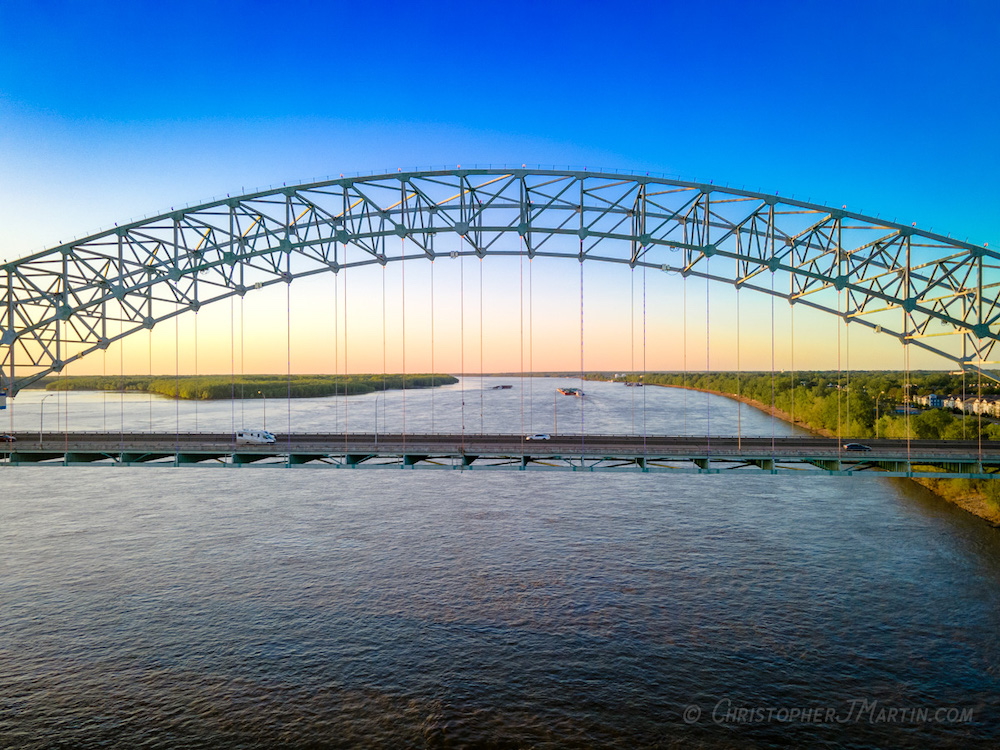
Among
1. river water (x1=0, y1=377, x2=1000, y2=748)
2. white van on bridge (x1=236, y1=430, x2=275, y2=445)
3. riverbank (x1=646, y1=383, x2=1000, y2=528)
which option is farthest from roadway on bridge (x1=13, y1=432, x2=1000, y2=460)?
riverbank (x1=646, y1=383, x2=1000, y2=528)

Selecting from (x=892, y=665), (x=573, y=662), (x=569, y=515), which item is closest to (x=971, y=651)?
(x=892, y=665)

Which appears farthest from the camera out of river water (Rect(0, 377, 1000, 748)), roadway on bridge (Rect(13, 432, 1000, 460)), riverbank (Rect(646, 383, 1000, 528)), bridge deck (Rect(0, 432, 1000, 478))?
riverbank (Rect(646, 383, 1000, 528))

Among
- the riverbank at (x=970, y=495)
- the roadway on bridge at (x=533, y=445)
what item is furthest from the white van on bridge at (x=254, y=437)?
the riverbank at (x=970, y=495)

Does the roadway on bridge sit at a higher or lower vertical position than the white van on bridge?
lower

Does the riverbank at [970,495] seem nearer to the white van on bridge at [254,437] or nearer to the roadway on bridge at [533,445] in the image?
the roadway on bridge at [533,445]

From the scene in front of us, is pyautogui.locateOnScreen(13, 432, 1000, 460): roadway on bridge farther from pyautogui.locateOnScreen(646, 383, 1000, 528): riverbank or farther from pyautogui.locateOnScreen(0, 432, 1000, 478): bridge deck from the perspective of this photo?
pyautogui.locateOnScreen(646, 383, 1000, 528): riverbank

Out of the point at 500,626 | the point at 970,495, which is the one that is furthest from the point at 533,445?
the point at 970,495

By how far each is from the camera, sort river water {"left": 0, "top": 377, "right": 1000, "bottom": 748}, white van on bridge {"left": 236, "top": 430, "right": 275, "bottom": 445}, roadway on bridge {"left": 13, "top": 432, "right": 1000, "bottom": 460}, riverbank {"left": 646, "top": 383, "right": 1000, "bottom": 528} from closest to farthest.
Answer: river water {"left": 0, "top": 377, "right": 1000, "bottom": 748}, roadway on bridge {"left": 13, "top": 432, "right": 1000, "bottom": 460}, white van on bridge {"left": 236, "top": 430, "right": 275, "bottom": 445}, riverbank {"left": 646, "top": 383, "right": 1000, "bottom": 528}

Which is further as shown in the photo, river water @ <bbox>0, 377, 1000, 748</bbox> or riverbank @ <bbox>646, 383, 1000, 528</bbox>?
riverbank @ <bbox>646, 383, 1000, 528</bbox>
